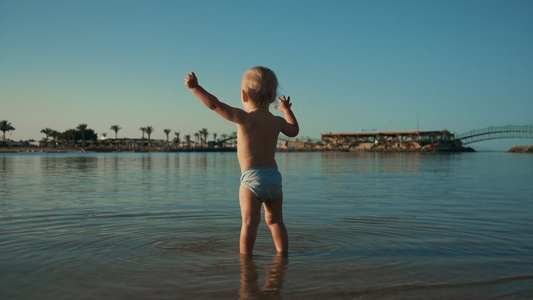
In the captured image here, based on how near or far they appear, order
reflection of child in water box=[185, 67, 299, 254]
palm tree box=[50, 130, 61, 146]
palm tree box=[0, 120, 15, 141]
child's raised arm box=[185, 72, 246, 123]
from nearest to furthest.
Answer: child's raised arm box=[185, 72, 246, 123], reflection of child in water box=[185, 67, 299, 254], palm tree box=[0, 120, 15, 141], palm tree box=[50, 130, 61, 146]

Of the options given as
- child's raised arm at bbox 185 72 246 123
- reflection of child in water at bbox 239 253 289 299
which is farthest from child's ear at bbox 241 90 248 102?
reflection of child in water at bbox 239 253 289 299

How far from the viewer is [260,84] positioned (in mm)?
4070

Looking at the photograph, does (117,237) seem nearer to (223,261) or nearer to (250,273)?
(223,261)

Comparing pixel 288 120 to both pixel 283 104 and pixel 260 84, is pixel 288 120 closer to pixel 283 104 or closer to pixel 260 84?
pixel 283 104

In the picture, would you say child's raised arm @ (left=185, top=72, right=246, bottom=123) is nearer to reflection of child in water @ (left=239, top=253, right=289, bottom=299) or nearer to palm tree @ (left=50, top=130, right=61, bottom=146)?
reflection of child in water @ (left=239, top=253, right=289, bottom=299)

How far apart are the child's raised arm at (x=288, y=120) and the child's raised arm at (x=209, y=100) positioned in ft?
2.05

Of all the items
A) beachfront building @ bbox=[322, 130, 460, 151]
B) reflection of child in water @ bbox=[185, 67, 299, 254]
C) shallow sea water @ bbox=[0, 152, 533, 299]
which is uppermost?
beachfront building @ bbox=[322, 130, 460, 151]

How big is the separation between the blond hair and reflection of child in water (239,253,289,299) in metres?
1.40

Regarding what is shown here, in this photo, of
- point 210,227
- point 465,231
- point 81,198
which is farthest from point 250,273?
point 81,198

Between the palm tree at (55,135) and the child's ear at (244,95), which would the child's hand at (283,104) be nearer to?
the child's ear at (244,95)

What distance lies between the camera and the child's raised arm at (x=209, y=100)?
3756mm

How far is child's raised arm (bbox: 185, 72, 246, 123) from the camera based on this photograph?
376 centimetres

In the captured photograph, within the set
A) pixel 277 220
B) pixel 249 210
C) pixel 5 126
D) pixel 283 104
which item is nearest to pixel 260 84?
pixel 283 104

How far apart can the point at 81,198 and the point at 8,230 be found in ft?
13.3
